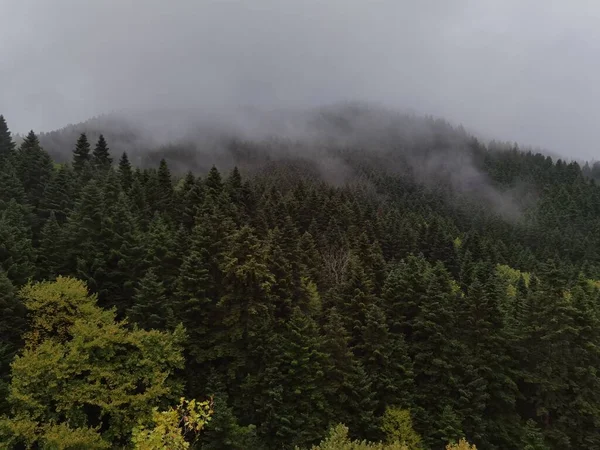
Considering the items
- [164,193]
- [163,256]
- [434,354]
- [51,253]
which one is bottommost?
[434,354]

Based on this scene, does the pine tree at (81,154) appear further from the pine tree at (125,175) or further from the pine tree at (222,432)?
the pine tree at (222,432)

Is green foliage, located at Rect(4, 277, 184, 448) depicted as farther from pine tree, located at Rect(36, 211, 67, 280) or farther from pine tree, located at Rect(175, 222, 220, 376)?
pine tree, located at Rect(36, 211, 67, 280)

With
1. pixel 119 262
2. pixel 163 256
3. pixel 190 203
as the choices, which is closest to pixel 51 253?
pixel 119 262

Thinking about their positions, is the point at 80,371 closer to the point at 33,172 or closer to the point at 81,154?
the point at 33,172

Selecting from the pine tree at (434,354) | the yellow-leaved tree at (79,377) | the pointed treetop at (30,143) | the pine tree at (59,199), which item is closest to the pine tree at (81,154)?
the pointed treetop at (30,143)

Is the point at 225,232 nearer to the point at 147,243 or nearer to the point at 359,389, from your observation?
the point at 147,243

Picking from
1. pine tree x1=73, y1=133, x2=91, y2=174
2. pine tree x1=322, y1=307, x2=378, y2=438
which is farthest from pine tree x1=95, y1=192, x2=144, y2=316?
pine tree x1=73, y1=133, x2=91, y2=174

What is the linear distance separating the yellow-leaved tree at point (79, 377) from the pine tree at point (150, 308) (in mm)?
2974

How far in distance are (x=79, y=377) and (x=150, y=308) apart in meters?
8.02

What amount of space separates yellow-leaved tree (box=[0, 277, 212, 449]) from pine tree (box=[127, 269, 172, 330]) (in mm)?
→ 2974

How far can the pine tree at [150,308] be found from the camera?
109 feet

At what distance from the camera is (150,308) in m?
34.1

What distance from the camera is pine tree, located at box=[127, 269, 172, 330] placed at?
3328cm

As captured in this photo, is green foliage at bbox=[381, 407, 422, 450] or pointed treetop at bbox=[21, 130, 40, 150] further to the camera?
pointed treetop at bbox=[21, 130, 40, 150]
